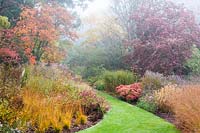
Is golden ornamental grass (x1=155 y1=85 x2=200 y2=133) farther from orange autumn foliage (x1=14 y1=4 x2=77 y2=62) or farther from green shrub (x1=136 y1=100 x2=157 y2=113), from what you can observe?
orange autumn foliage (x1=14 y1=4 x2=77 y2=62)

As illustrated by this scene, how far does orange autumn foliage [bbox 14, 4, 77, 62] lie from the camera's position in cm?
1448

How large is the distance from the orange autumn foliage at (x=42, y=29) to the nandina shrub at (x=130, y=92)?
370cm

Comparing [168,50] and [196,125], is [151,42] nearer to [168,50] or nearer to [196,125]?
[168,50]

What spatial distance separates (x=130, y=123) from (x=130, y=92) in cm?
442

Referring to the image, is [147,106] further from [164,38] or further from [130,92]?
[164,38]

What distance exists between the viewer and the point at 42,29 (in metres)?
15.1

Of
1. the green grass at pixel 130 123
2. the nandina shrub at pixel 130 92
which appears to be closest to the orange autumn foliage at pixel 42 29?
the nandina shrub at pixel 130 92

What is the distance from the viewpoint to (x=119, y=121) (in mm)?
9367

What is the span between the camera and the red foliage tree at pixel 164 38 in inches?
653

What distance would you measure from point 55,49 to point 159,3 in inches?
265

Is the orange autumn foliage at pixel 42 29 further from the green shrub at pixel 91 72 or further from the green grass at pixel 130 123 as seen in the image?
the green grass at pixel 130 123

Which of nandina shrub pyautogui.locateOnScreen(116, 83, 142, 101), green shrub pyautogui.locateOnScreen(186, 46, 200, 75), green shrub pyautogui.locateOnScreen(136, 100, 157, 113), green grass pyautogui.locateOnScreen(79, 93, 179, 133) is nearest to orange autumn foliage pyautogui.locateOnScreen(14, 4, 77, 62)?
nandina shrub pyautogui.locateOnScreen(116, 83, 142, 101)

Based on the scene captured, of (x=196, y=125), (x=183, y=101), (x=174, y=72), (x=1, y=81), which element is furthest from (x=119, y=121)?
(x=174, y=72)

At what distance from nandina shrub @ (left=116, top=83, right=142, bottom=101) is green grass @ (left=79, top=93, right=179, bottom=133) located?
2.13 m
